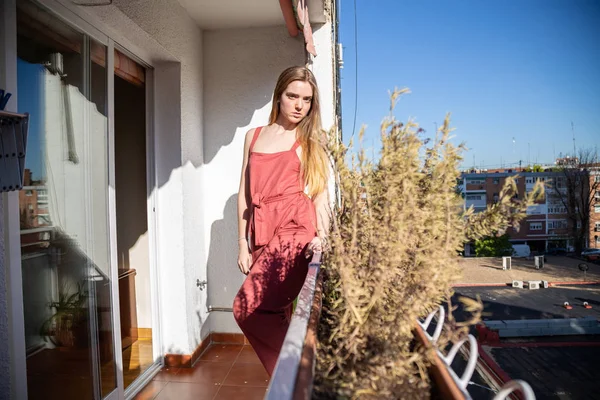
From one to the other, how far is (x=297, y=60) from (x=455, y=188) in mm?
2554

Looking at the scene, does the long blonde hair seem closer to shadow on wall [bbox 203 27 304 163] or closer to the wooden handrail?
the wooden handrail

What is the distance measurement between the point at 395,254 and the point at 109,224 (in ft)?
5.96

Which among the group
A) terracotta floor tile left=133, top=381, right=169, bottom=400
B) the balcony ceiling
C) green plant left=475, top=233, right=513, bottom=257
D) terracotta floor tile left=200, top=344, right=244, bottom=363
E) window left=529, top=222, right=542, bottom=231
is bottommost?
green plant left=475, top=233, right=513, bottom=257

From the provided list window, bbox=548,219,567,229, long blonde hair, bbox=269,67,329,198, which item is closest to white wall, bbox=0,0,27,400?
long blonde hair, bbox=269,67,329,198

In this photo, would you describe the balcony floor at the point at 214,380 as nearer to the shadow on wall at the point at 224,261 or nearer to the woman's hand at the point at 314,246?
the shadow on wall at the point at 224,261

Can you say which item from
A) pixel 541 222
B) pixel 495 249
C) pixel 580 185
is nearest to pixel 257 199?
pixel 580 185

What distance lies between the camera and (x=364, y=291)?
2.20 feet

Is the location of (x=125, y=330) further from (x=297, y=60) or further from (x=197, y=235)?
(x=297, y=60)

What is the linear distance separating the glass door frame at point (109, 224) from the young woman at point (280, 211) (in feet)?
2.56

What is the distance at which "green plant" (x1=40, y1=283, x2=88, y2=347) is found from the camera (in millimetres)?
1676

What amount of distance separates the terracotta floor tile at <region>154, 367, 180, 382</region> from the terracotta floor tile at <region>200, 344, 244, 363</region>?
0.25 meters

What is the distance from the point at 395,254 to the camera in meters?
0.68

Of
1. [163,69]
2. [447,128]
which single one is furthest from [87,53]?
[447,128]

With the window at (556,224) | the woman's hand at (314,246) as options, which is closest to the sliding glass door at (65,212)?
the woman's hand at (314,246)
